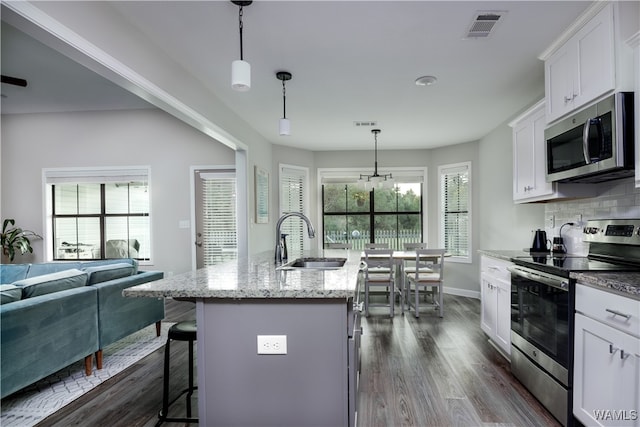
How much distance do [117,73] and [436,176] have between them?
5292mm

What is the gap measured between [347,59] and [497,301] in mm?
2438

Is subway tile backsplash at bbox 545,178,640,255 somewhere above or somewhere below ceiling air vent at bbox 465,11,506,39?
below

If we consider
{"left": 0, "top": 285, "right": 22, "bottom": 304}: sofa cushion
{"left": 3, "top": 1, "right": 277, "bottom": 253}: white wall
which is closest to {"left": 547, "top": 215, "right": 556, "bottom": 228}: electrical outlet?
{"left": 3, "top": 1, "right": 277, "bottom": 253}: white wall

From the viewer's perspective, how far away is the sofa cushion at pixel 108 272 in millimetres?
2953

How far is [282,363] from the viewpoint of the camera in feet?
5.19

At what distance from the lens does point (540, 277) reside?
87.8 inches

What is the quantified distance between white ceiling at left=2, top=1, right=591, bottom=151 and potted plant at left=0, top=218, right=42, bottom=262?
7.12 ft

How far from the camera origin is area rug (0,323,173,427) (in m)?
2.17

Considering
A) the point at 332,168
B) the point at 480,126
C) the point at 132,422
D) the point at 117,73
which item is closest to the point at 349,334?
the point at 132,422

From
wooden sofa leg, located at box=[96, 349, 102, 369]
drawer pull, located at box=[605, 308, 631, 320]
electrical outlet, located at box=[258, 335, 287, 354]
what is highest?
drawer pull, located at box=[605, 308, 631, 320]

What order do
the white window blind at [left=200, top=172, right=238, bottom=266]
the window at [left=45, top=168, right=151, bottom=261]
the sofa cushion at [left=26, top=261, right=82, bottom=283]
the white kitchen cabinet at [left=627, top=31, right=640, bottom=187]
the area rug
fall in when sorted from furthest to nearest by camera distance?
the window at [left=45, top=168, right=151, bottom=261] < the white window blind at [left=200, top=172, right=238, bottom=266] < the sofa cushion at [left=26, top=261, right=82, bottom=283] < the area rug < the white kitchen cabinet at [left=627, top=31, right=640, bottom=187]

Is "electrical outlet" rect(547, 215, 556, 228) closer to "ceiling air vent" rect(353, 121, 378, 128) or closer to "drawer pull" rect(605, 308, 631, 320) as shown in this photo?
"drawer pull" rect(605, 308, 631, 320)

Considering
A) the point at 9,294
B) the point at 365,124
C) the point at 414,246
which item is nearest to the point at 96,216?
the point at 9,294

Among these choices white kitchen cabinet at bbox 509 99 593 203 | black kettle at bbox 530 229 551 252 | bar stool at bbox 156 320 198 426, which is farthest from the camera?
black kettle at bbox 530 229 551 252
